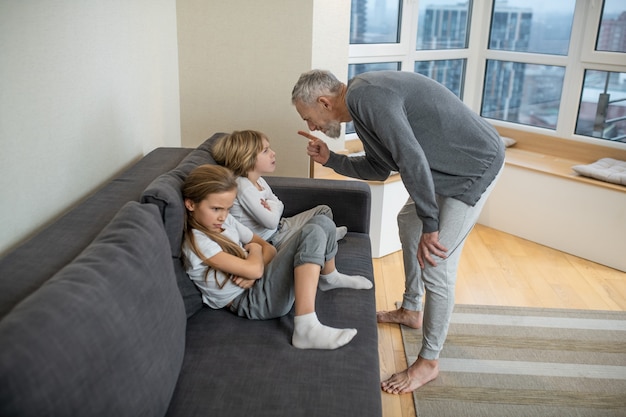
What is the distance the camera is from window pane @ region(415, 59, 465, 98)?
419 cm

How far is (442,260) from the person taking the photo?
2.19m

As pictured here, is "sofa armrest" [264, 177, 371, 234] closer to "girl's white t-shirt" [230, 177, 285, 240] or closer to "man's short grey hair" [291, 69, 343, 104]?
"girl's white t-shirt" [230, 177, 285, 240]

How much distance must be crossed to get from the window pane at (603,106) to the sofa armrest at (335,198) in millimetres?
2012

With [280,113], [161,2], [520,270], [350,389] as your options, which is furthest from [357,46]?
[350,389]

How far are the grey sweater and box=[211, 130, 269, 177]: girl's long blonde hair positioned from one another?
0.46m

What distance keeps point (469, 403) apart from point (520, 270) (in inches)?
53.0

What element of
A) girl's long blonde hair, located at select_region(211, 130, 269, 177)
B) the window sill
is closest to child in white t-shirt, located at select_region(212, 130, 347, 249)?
girl's long blonde hair, located at select_region(211, 130, 269, 177)

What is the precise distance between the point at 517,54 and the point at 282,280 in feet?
9.70

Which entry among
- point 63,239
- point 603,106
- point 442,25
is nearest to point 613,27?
point 603,106

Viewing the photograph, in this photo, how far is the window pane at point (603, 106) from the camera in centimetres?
373

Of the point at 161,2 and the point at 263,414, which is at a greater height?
the point at 161,2

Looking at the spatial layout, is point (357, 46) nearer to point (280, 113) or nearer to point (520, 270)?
point (280, 113)

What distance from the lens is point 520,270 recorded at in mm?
3385

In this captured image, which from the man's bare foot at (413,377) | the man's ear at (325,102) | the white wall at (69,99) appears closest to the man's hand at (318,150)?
the man's ear at (325,102)
